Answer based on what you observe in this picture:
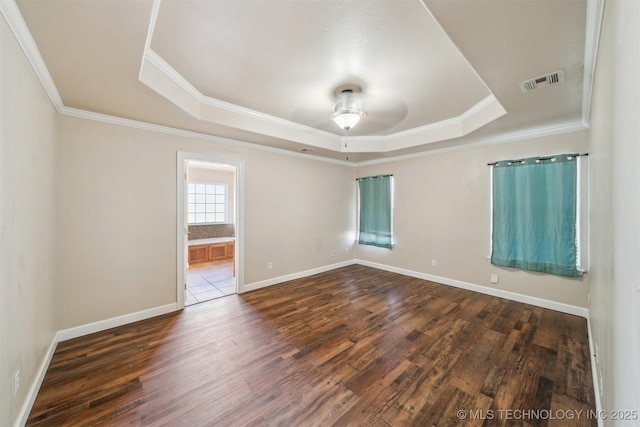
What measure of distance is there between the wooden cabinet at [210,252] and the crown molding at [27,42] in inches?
169

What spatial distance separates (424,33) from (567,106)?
206 cm

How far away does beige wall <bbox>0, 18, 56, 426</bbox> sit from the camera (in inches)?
51.3

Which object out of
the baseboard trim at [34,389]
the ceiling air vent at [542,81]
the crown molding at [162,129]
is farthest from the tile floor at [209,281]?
the ceiling air vent at [542,81]

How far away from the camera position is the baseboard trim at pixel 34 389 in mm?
1511

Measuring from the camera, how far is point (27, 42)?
4.84 ft

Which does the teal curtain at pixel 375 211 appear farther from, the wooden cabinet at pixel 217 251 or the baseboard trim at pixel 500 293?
the wooden cabinet at pixel 217 251

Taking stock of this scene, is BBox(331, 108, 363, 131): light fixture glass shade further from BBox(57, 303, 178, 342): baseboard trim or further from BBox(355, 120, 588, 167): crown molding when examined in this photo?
BBox(57, 303, 178, 342): baseboard trim

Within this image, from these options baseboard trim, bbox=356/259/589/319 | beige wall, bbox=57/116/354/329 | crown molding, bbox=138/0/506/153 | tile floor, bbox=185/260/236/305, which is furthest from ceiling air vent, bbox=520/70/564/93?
tile floor, bbox=185/260/236/305

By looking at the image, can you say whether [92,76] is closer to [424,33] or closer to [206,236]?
[424,33]

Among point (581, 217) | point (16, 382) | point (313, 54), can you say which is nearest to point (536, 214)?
point (581, 217)

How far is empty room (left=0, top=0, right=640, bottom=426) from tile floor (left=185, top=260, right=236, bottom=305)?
9cm

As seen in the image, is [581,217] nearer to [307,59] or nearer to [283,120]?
[307,59]

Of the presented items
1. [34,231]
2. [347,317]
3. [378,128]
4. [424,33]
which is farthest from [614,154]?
[34,231]

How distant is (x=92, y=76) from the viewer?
1.95 m
